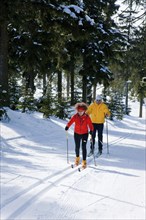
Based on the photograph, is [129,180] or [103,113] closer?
[129,180]

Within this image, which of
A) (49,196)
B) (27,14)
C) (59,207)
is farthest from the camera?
(27,14)

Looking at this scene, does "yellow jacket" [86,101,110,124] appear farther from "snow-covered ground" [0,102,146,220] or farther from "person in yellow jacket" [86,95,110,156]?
"snow-covered ground" [0,102,146,220]

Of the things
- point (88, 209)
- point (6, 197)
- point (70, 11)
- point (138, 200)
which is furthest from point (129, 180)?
point (70, 11)

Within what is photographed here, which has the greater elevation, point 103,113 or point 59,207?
point 103,113

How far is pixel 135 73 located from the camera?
41719 millimetres

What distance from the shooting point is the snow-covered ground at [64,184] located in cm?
547

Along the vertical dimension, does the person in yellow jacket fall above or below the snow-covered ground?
above

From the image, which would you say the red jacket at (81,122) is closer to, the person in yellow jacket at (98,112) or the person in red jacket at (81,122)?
the person in red jacket at (81,122)

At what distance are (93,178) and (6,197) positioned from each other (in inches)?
104

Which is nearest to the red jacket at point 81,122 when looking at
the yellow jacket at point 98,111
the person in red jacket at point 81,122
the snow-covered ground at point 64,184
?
the person in red jacket at point 81,122

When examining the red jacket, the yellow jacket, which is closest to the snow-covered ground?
the red jacket

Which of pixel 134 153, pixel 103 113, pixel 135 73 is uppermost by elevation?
pixel 135 73

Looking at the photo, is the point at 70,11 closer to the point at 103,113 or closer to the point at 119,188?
the point at 103,113

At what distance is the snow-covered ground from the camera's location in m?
5.47
